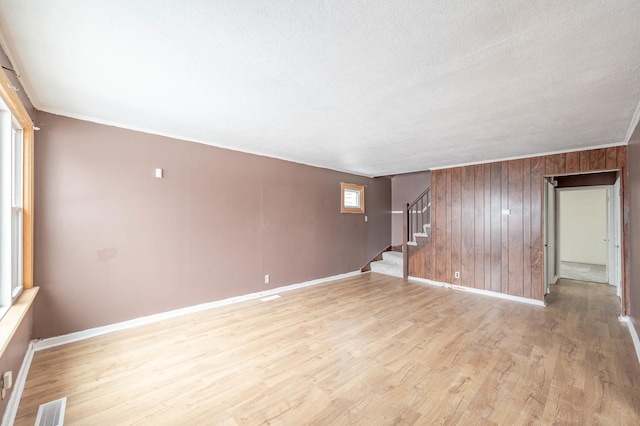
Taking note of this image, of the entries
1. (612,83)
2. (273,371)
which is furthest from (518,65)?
(273,371)

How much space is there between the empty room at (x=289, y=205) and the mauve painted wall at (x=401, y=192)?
159 cm

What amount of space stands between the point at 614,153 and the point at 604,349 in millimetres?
2705

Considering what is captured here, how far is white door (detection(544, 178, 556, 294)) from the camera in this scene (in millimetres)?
4426

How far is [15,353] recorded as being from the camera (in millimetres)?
1953

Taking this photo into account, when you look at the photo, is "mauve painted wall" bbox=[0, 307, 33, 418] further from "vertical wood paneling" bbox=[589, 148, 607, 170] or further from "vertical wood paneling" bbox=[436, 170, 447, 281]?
"vertical wood paneling" bbox=[589, 148, 607, 170]

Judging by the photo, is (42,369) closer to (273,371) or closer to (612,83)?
(273,371)

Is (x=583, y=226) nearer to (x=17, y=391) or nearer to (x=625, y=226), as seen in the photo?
(x=625, y=226)

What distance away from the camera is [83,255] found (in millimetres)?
2924

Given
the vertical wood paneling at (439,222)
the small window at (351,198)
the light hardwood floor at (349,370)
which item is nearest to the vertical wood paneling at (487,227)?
the vertical wood paneling at (439,222)

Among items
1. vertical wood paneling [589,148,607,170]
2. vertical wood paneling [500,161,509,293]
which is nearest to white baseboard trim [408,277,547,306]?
vertical wood paneling [500,161,509,293]

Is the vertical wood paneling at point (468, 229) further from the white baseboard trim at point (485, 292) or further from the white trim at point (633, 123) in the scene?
the white trim at point (633, 123)

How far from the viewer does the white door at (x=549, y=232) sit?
14.5ft

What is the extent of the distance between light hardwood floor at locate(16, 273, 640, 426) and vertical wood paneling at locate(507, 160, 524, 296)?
2.35 feet

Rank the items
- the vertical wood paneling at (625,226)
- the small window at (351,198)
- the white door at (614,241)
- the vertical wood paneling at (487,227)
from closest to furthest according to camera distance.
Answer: the vertical wood paneling at (625,226)
the white door at (614,241)
the vertical wood paneling at (487,227)
the small window at (351,198)
